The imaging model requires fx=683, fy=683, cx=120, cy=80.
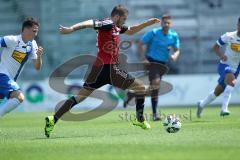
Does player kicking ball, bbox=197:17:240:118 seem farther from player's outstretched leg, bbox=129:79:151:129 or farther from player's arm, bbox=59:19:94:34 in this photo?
player's arm, bbox=59:19:94:34

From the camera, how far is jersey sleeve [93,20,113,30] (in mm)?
12667

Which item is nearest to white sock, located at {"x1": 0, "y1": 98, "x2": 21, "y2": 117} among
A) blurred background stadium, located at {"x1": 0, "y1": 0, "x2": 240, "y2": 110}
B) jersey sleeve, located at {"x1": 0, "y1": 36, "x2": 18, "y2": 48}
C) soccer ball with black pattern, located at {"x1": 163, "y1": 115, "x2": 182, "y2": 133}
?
jersey sleeve, located at {"x1": 0, "y1": 36, "x2": 18, "y2": 48}

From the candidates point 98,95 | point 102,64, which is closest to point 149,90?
point 102,64

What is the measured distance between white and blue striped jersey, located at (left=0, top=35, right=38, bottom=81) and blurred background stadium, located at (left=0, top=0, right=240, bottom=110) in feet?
45.7

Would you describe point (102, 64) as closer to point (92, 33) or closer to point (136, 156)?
point (136, 156)

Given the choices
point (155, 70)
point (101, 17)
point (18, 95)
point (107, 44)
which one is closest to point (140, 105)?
point (107, 44)

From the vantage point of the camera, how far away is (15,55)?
1372 cm

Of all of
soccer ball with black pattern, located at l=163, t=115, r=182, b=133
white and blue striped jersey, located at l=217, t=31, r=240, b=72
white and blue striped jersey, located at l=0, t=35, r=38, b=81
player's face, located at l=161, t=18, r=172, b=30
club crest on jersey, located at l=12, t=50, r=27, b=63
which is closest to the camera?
soccer ball with black pattern, located at l=163, t=115, r=182, b=133

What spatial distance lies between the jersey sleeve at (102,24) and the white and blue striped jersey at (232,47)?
5305 mm

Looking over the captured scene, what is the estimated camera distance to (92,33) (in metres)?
29.5

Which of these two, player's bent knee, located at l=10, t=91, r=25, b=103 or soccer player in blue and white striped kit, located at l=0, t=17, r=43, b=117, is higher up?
soccer player in blue and white striped kit, located at l=0, t=17, r=43, b=117

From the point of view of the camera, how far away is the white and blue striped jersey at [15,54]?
44.5 feet

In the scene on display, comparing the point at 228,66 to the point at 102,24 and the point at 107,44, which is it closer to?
the point at 107,44

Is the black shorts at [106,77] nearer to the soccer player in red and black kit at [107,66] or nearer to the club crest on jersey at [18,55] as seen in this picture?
the soccer player in red and black kit at [107,66]
